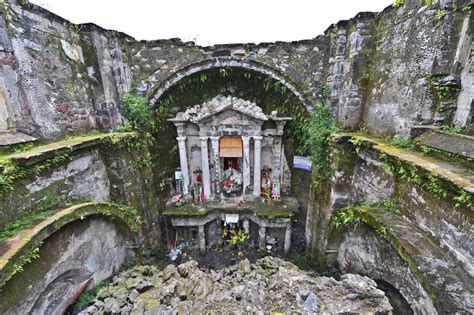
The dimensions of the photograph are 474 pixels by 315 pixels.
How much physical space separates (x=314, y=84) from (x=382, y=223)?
4491 millimetres

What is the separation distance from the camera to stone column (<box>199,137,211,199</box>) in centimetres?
754

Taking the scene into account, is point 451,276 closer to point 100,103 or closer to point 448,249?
point 448,249

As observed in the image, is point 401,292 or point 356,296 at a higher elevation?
point 356,296

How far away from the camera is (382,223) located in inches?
144

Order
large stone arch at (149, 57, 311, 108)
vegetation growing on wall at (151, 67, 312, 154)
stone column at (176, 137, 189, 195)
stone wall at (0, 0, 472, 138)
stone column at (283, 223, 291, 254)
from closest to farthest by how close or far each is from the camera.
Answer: stone wall at (0, 0, 472, 138) < large stone arch at (149, 57, 311, 108) < vegetation growing on wall at (151, 67, 312, 154) < stone column at (283, 223, 291, 254) < stone column at (176, 137, 189, 195)

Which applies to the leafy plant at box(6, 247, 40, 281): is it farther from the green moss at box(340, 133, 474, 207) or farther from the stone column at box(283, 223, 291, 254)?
the stone column at box(283, 223, 291, 254)

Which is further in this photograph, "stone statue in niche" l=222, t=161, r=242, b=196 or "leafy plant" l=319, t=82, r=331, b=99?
"stone statue in niche" l=222, t=161, r=242, b=196

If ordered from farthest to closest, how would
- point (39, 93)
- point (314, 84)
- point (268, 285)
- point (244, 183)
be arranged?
point (244, 183) < point (314, 84) < point (39, 93) < point (268, 285)

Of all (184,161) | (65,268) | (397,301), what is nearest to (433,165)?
(397,301)

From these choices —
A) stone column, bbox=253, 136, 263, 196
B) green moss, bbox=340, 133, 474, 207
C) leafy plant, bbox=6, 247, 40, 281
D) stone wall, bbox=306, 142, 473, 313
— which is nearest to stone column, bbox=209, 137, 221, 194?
stone column, bbox=253, 136, 263, 196

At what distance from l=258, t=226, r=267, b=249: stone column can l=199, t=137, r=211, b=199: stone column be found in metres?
2.32

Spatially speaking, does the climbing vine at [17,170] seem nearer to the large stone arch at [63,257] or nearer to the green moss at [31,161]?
the green moss at [31,161]

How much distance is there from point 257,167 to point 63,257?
229 inches

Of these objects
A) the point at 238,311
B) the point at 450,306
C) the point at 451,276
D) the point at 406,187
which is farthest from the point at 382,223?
the point at 238,311
